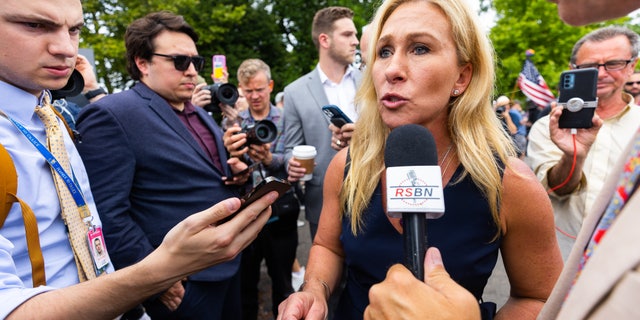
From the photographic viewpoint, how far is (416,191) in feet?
3.23

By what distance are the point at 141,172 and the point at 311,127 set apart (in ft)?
5.95

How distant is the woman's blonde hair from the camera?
1.62 m

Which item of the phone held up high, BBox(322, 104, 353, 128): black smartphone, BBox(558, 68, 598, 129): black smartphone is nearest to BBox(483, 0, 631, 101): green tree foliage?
the phone held up high

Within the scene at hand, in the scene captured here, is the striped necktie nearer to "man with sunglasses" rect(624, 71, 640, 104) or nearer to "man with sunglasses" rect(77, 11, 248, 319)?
"man with sunglasses" rect(77, 11, 248, 319)

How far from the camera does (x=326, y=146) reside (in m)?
3.80

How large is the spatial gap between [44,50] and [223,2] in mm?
22531

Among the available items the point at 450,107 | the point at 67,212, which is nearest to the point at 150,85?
the point at 67,212

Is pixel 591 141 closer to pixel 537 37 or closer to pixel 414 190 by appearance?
pixel 414 190

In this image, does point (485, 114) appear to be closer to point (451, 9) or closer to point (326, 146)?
point (451, 9)

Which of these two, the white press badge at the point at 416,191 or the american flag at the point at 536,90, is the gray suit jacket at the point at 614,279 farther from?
the american flag at the point at 536,90

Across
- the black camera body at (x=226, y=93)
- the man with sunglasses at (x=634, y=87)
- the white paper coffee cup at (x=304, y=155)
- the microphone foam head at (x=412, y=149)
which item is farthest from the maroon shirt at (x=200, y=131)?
the man with sunglasses at (x=634, y=87)

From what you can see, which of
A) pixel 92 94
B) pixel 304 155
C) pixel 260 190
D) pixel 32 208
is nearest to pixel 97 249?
pixel 32 208

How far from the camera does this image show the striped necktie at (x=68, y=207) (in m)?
1.53

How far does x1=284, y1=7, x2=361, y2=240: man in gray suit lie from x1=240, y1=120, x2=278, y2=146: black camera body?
2.91 feet
